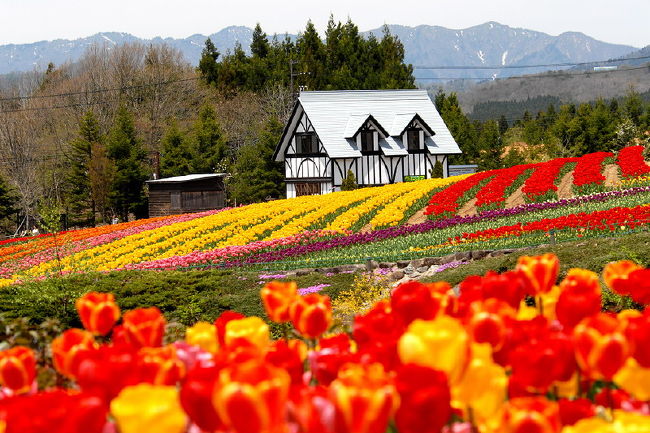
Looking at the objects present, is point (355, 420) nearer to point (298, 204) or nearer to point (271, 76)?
point (298, 204)

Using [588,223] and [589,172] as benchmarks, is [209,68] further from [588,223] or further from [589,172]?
[588,223]

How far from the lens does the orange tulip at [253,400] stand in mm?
1478

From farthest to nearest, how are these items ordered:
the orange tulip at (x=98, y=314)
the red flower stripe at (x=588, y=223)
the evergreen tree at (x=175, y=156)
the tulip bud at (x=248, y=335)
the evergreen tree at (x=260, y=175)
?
the evergreen tree at (x=175, y=156), the evergreen tree at (x=260, y=175), the red flower stripe at (x=588, y=223), the orange tulip at (x=98, y=314), the tulip bud at (x=248, y=335)

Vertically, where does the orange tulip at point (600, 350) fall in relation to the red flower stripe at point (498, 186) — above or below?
above

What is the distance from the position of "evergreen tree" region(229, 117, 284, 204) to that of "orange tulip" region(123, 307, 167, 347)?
147ft

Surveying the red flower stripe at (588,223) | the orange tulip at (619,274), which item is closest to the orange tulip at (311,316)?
the orange tulip at (619,274)

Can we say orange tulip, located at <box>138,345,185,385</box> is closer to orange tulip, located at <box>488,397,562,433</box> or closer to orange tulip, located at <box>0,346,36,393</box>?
orange tulip, located at <box>0,346,36,393</box>

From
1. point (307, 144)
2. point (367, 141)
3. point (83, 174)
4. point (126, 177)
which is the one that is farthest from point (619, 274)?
point (83, 174)

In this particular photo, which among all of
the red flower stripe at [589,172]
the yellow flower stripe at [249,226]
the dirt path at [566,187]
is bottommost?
the yellow flower stripe at [249,226]

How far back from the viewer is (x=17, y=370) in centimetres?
227

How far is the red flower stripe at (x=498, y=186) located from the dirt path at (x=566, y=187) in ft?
5.78

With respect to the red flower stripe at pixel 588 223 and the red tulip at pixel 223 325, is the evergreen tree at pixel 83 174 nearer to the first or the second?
the red flower stripe at pixel 588 223

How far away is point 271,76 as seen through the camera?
73.4 m

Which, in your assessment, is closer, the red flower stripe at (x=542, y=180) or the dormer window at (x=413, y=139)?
the red flower stripe at (x=542, y=180)
